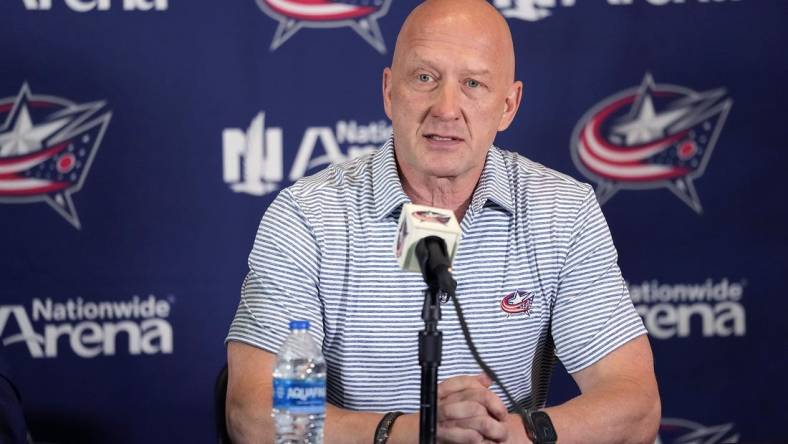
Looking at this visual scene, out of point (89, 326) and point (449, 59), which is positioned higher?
point (449, 59)

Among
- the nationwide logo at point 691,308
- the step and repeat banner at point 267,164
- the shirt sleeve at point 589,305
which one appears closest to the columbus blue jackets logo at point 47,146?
the step and repeat banner at point 267,164

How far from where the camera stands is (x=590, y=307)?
2.65m

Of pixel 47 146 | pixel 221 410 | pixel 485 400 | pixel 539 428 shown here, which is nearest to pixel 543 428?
pixel 539 428

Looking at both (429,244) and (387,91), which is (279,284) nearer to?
(387,91)

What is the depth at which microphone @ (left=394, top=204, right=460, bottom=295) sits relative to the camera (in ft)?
5.79

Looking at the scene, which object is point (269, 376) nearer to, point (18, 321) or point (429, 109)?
point (429, 109)

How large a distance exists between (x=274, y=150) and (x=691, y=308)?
4.79 feet

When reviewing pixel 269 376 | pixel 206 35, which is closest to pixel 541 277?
pixel 269 376

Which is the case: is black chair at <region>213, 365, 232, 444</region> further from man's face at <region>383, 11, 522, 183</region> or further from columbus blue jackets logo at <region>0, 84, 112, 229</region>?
columbus blue jackets logo at <region>0, 84, 112, 229</region>

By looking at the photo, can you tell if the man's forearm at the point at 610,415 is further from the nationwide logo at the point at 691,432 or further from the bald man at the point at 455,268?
the nationwide logo at the point at 691,432

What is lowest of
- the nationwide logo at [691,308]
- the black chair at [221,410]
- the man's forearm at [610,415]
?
the nationwide logo at [691,308]

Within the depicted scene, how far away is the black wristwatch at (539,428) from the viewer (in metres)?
2.28

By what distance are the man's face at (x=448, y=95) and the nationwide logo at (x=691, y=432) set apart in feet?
5.47

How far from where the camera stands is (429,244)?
1801mm
